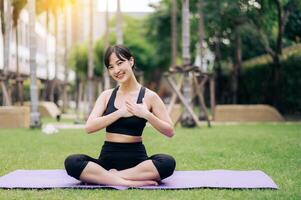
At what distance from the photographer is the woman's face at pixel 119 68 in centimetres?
584

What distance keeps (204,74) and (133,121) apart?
12.1m

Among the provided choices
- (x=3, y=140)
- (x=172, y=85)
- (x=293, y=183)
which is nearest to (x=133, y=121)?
(x=293, y=183)

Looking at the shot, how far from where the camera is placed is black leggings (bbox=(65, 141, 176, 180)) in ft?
19.4

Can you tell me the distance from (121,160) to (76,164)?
0.46m

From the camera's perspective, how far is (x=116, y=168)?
601 cm

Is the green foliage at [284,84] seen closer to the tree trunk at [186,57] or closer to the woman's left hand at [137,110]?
the tree trunk at [186,57]

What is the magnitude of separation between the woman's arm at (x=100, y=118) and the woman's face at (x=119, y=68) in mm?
346

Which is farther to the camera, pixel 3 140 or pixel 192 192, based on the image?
pixel 3 140

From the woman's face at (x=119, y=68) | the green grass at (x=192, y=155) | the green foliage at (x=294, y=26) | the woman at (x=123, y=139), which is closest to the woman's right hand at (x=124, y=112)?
the woman at (x=123, y=139)

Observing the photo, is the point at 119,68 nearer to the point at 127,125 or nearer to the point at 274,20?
the point at 127,125

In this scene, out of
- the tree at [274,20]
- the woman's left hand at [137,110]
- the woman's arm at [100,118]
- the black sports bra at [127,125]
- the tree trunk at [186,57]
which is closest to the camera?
the woman's left hand at [137,110]

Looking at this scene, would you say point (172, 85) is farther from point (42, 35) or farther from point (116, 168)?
point (42, 35)

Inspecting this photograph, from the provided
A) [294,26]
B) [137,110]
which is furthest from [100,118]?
[294,26]

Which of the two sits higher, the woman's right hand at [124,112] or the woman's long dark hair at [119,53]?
the woman's long dark hair at [119,53]
